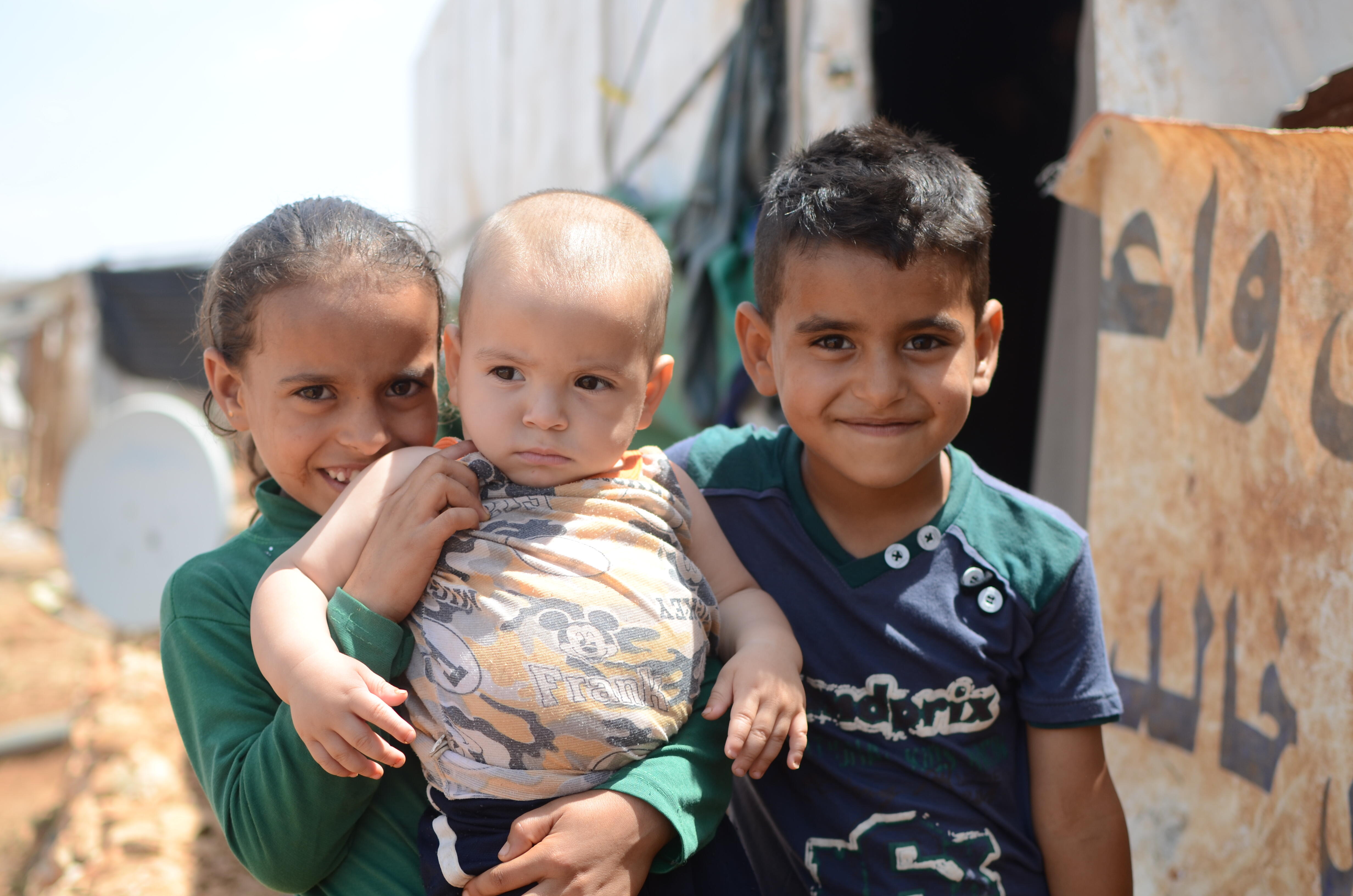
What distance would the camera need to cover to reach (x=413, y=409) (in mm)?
1328

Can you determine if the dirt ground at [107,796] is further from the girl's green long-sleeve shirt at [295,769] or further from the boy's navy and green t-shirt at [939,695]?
the boy's navy and green t-shirt at [939,695]

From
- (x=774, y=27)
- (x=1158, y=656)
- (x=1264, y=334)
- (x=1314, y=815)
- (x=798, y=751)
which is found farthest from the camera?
(x=774, y=27)

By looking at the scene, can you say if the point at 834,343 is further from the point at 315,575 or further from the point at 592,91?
the point at 592,91

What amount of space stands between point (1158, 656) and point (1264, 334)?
70 cm

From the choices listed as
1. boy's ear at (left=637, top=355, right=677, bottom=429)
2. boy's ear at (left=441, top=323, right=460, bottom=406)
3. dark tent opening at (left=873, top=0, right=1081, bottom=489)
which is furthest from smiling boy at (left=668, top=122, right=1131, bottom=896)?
dark tent opening at (left=873, top=0, right=1081, bottom=489)

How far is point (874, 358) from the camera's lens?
128 cm

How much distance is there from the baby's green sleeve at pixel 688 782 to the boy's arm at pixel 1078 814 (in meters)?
0.48

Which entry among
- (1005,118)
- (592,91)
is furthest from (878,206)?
(592,91)

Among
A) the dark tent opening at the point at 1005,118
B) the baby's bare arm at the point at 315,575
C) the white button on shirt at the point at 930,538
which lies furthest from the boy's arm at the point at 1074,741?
the dark tent opening at the point at 1005,118

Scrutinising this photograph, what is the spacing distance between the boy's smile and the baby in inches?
8.6

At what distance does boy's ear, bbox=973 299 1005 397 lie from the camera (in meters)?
1.39

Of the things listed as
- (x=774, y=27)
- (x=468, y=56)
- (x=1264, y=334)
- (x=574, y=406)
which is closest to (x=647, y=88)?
(x=774, y=27)

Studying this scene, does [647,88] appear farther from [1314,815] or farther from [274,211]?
[1314,815]

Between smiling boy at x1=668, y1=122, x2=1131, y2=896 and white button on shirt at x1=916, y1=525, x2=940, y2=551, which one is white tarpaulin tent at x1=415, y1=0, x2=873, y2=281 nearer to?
smiling boy at x1=668, y1=122, x2=1131, y2=896
